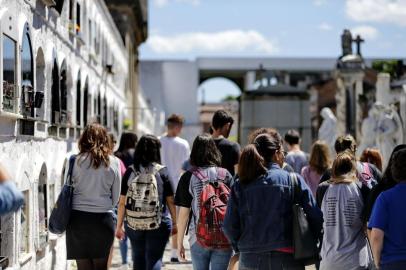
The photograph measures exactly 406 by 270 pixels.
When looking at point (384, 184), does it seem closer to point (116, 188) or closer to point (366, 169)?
point (366, 169)

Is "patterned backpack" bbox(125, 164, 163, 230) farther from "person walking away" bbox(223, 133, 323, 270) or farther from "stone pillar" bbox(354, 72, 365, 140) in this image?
"stone pillar" bbox(354, 72, 365, 140)

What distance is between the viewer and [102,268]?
7.95m

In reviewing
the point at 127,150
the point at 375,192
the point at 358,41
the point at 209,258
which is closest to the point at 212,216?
the point at 209,258

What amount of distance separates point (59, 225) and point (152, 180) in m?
1.10

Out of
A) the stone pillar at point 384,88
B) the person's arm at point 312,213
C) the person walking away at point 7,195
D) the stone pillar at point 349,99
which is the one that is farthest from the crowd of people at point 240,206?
the stone pillar at point 349,99

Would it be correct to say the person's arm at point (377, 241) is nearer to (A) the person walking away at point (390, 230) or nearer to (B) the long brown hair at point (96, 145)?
(A) the person walking away at point (390, 230)

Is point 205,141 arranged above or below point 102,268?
above

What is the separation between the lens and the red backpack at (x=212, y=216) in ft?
23.7

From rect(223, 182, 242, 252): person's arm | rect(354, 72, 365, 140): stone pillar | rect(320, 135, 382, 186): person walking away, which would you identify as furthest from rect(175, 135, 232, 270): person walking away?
rect(354, 72, 365, 140): stone pillar

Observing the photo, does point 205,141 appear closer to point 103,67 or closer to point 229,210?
point 229,210

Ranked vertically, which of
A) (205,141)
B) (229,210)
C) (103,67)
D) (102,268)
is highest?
(103,67)

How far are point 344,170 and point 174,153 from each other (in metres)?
4.68

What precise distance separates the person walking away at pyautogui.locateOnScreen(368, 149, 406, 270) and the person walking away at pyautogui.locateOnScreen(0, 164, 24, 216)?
320 cm

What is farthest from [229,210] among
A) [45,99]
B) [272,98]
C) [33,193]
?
[272,98]
